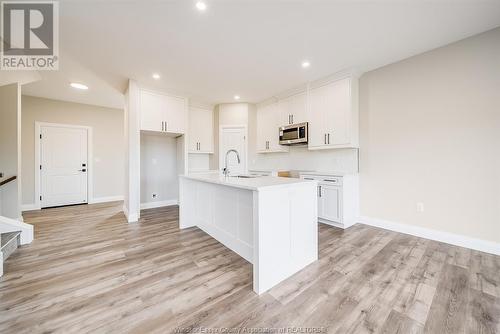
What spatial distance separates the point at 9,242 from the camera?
2271 millimetres

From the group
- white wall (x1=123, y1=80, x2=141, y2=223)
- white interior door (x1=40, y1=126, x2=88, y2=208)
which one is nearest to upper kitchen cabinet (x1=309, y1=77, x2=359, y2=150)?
white wall (x1=123, y1=80, x2=141, y2=223)

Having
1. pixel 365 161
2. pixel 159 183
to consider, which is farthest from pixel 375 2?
pixel 159 183

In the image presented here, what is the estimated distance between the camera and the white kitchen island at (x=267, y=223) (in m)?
1.64

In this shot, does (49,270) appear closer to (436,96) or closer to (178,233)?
(178,233)

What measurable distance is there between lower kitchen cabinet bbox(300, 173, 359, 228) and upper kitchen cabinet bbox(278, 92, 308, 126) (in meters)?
1.32

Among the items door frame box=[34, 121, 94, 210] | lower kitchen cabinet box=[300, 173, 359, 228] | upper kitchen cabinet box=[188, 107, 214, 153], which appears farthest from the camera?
upper kitchen cabinet box=[188, 107, 214, 153]

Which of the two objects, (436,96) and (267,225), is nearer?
(267,225)

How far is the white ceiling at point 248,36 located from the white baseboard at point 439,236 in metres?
2.56

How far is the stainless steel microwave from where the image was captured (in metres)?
3.86

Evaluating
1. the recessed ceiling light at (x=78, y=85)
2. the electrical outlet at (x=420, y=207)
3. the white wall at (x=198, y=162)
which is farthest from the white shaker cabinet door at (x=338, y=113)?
the recessed ceiling light at (x=78, y=85)

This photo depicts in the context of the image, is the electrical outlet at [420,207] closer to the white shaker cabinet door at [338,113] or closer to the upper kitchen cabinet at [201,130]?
the white shaker cabinet door at [338,113]

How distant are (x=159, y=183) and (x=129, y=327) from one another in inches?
158

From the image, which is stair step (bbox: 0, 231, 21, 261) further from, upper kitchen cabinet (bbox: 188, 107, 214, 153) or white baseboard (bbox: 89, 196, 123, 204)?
upper kitchen cabinet (bbox: 188, 107, 214, 153)

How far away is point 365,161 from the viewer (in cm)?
338
